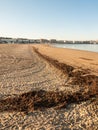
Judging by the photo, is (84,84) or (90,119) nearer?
(90,119)

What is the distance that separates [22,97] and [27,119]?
8.62 feet

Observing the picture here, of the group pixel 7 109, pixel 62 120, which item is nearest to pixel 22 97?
pixel 7 109

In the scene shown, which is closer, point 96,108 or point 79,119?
point 79,119

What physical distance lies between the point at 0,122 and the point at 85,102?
4.05 meters

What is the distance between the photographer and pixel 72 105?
9.33 metres

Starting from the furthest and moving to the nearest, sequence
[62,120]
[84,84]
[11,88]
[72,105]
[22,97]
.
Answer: [84,84] → [11,88] → [22,97] → [72,105] → [62,120]

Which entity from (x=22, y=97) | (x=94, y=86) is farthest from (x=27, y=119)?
(x=94, y=86)

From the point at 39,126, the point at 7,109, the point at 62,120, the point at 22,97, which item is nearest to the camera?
the point at 39,126

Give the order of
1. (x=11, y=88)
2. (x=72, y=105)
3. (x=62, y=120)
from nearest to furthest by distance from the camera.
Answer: (x=62, y=120)
(x=72, y=105)
(x=11, y=88)

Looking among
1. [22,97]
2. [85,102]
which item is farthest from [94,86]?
[22,97]

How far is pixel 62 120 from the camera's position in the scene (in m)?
7.68

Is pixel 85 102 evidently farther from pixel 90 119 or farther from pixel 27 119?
pixel 27 119

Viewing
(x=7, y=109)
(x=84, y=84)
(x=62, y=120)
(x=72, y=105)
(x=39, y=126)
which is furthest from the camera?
(x=84, y=84)

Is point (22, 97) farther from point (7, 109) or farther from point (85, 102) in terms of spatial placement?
point (85, 102)
